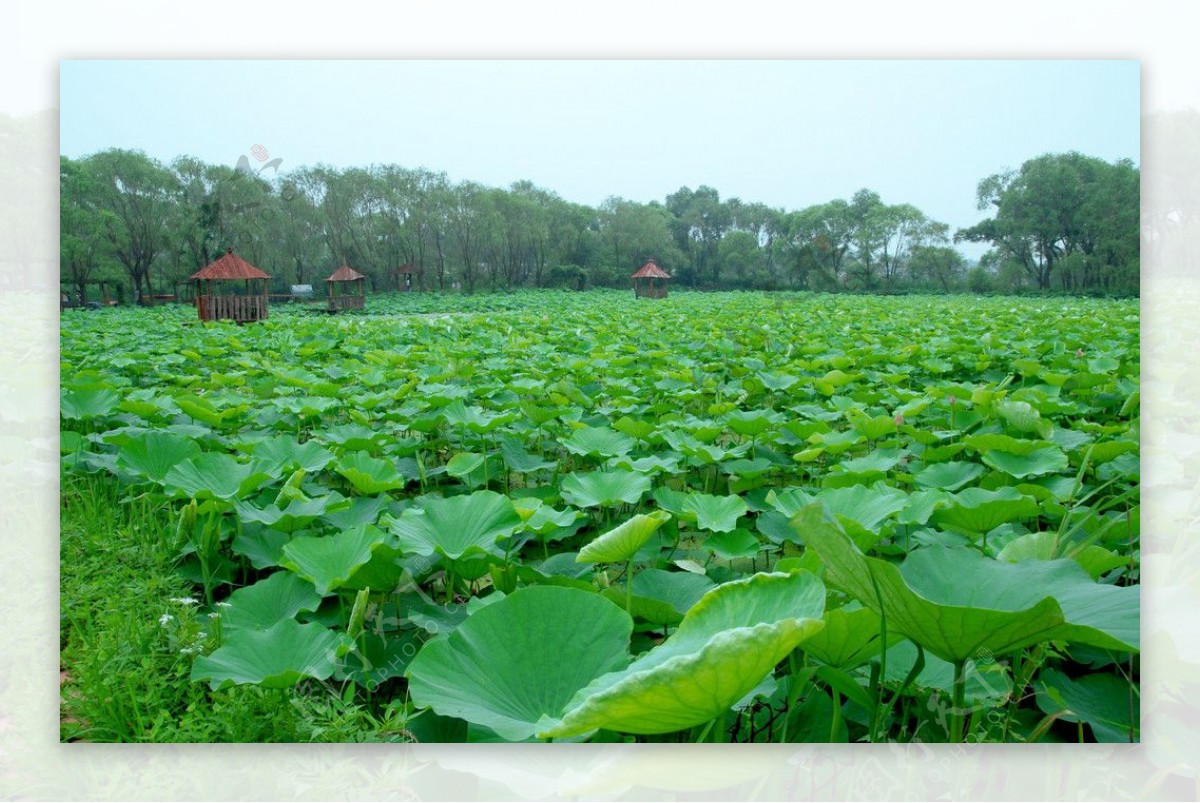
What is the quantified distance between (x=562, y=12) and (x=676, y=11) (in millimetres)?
204

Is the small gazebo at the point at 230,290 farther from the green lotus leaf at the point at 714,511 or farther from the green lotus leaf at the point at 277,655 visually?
the green lotus leaf at the point at 714,511

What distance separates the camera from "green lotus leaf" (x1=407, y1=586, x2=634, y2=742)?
0.98 meters

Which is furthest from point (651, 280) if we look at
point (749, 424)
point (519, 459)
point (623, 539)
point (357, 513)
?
point (623, 539)

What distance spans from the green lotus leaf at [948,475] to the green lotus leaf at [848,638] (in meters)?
0.68

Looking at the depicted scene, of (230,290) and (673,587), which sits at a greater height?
(230,290)

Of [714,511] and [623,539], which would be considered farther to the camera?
[714,511]

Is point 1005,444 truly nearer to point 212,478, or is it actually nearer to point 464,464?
point 464,464

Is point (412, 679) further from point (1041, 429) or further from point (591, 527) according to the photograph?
point (1041, 429)

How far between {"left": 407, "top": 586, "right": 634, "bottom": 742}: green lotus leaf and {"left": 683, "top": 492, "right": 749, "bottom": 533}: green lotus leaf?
1.42 feet

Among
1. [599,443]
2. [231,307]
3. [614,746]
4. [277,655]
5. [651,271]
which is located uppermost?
[651,271]

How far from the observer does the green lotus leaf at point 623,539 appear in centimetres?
104

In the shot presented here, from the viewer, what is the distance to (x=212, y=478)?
4.99ft

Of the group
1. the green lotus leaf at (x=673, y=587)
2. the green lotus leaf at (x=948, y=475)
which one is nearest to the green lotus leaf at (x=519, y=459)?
the green lotus leaf at (x=673, y=587)

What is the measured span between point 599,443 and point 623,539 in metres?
0.70
